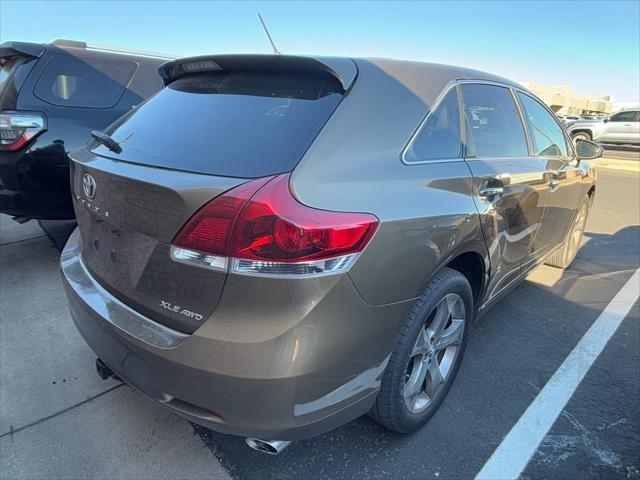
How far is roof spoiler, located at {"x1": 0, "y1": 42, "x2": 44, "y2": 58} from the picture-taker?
353 centimetres

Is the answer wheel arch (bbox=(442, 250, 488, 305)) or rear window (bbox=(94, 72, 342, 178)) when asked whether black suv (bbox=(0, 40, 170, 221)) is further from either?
wheel arch (bbox=(442, 250, 488, 305))

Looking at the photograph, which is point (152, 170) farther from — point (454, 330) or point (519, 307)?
point (519, 307)

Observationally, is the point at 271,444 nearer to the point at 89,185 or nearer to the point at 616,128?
the point at 89,185

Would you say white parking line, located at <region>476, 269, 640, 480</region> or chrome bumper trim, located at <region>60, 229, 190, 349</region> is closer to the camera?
chrome bumper trim, located at <region>60, 229, 190, 349</region>

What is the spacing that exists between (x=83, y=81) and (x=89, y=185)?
2628 mm

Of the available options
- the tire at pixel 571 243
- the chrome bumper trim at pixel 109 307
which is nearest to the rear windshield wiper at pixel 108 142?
the chrome bumper trim at pixel 109 307

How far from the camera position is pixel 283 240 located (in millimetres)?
1379

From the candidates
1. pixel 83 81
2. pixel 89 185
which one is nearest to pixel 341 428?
pixel 89 185

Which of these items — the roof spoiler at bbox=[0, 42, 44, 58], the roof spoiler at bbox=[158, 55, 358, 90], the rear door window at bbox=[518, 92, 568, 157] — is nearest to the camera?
the roof spoiler at bbox=[158, 55, 358, 90]

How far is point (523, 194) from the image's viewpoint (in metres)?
2.66

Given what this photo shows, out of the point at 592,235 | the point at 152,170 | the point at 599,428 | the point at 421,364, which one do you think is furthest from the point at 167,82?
the point at 592,235

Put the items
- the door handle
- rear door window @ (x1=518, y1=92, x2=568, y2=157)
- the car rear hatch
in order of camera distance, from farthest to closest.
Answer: rear door window @ (x1=518, y1=92, x2=568, y2=157) < the door handle < the car rear hatch

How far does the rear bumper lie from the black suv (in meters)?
2.41

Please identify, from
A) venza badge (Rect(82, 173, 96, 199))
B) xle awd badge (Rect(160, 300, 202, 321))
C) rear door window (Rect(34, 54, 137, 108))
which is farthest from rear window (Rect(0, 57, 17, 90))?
xle awd badge (Rect(160, 300, 202, 321))
